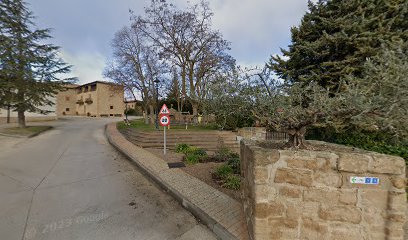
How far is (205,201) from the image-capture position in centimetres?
388

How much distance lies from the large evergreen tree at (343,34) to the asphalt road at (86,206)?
26.1 feet

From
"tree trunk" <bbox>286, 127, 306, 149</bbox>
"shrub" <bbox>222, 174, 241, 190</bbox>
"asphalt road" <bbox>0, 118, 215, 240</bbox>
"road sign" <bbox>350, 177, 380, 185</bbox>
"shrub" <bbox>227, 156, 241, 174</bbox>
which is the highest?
"tree trunk" <bbox>286, 127, 306, 149</bbox>

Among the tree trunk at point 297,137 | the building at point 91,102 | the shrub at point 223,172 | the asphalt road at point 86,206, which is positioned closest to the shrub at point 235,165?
the shrub at point 223,172

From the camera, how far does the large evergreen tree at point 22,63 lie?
13.3 meters

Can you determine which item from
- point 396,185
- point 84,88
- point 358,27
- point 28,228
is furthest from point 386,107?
point 84,88

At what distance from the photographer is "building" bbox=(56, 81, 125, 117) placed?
41.5 m

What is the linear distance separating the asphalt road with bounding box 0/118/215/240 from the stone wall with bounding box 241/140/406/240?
127 cm

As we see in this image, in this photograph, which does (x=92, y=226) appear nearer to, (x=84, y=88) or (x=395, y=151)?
(x=395, y=151)

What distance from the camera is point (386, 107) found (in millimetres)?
2014

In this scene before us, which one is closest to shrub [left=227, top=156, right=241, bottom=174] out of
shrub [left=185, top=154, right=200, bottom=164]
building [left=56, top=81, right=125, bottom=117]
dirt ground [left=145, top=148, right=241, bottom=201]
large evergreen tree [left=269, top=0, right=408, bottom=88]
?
dirt ground [left=145, top=148, right=241, bottom=201]

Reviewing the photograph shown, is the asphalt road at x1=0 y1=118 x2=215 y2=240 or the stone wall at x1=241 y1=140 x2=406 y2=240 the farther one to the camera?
the asphalt road at x1=0 y1=118 x2=215 y2=240

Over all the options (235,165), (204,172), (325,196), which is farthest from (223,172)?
(325,196)

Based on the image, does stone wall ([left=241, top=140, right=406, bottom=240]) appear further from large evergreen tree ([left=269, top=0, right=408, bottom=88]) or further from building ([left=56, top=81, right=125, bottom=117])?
building ([left=56, top=81, right=125, bottom=117])

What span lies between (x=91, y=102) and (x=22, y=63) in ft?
100
